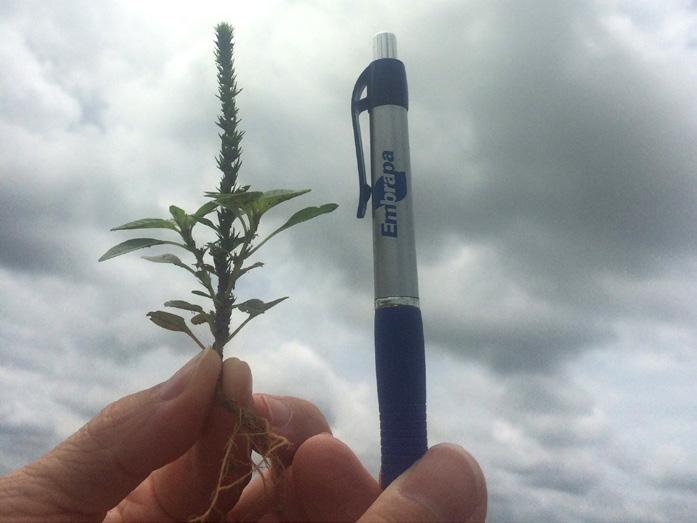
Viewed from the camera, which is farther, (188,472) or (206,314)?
(188,472)

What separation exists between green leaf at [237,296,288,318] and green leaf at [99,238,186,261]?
0.32 m

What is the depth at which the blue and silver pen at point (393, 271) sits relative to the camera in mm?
2125

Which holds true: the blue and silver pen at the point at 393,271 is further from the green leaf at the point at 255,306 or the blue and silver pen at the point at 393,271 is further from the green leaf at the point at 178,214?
the green leaf at the point at 178,214

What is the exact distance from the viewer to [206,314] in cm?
201

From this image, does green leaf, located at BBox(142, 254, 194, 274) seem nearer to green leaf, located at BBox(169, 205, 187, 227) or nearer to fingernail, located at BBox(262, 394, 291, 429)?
green leaf, located at BBox(169, 205, 187, 227)

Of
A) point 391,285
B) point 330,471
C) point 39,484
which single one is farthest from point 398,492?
point 39,484

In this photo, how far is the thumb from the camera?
1943 millimetres

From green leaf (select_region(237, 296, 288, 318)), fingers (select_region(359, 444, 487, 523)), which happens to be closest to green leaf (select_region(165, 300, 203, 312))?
green leaf (select_region(237, 296, 288, 318))

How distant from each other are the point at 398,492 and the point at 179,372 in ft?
2.85

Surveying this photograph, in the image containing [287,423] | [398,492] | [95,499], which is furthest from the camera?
[287,423]

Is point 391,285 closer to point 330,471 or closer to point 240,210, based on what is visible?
point 240,210

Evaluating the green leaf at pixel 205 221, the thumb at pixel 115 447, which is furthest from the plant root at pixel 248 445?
the green leaf at pixel 205 221

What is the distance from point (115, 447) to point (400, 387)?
1.05 meters

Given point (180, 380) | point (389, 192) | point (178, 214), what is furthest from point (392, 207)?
point (180, 380)
